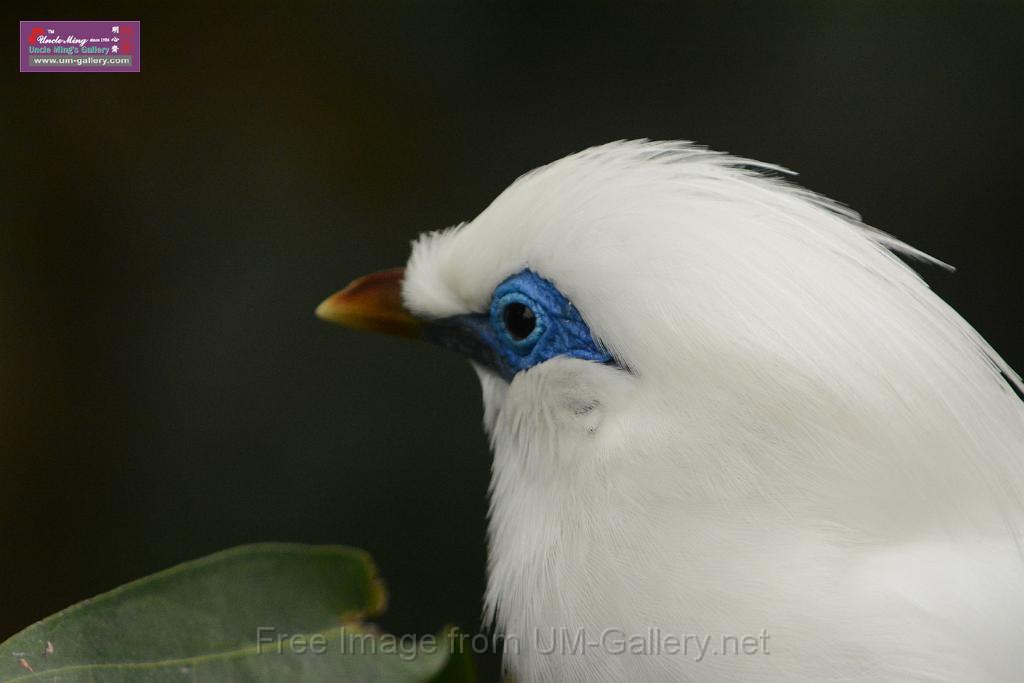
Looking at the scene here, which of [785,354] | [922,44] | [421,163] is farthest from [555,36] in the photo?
[785,354]

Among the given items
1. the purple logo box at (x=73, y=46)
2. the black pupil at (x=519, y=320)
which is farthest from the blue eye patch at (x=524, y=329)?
the purple logo box at (x=73, y=46)

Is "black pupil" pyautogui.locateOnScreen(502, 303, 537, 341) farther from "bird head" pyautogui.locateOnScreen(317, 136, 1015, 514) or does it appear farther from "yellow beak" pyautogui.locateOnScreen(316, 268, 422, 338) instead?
"yellow beak" pyautogui.locateOnScreen(316, 268, 422, 338)

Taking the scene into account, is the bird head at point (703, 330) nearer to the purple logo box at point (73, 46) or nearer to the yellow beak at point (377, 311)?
the yellow beak at point (377, 311)

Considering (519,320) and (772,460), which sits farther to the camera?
(519,320)

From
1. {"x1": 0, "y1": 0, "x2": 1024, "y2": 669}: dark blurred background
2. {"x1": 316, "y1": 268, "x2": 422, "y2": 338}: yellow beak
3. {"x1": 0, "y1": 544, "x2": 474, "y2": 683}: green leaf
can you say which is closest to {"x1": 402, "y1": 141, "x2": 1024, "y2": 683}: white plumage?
{"x1": 0, "y1": 544, "x2": 474, "y2": 683}: green leaf

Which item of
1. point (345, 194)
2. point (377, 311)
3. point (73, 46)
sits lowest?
point (377, 311)

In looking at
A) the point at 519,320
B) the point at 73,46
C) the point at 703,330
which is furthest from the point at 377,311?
the point at 73,46

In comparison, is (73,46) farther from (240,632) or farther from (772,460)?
(772,460)
